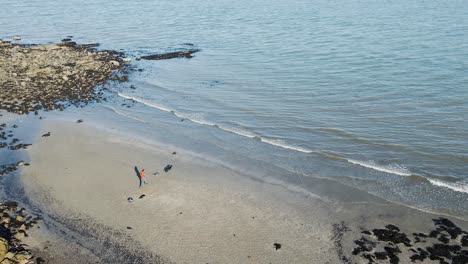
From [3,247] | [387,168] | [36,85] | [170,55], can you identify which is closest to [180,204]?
[3,247]

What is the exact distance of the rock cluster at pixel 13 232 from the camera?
14.6 m

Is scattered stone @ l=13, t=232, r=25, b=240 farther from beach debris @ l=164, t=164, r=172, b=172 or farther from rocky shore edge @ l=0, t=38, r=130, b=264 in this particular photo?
beach debris @ l=164, t=164, r=172, b=172

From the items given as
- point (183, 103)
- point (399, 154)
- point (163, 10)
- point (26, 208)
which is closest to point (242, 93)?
point (183, 103)

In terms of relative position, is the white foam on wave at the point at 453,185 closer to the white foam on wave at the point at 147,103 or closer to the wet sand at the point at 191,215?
the wet sand at the point at 191,215

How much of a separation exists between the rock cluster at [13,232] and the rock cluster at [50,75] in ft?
41.9

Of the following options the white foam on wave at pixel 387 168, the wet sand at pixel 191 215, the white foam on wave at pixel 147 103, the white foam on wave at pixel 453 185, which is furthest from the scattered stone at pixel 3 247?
the white foam on wave at pixel 453 185

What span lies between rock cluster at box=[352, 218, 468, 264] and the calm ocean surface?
1.77 metres

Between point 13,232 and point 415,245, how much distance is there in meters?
15.3

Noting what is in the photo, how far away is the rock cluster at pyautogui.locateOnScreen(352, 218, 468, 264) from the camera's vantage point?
14883 millimetres

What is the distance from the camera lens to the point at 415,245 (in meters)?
15.5

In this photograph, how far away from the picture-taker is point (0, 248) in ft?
47.6

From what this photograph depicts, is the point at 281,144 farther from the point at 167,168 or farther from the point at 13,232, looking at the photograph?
the point at 13,232

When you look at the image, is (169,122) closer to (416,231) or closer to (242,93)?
(242,93)

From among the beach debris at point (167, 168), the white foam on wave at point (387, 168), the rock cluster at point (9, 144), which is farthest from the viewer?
the beach debris at point (167, 168)
